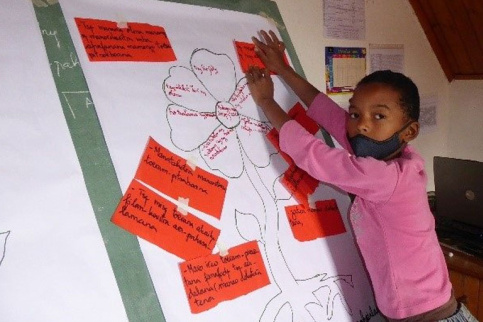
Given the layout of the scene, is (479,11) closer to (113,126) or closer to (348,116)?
(348,116)

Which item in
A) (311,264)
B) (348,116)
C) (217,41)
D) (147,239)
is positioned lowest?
(311,264)

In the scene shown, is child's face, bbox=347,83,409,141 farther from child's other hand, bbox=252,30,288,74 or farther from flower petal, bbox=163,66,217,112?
flower petal, bbox=163,66,217,112

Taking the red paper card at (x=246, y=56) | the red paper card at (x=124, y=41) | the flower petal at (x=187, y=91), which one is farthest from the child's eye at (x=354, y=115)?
the red paper card at (x=124, y=41)

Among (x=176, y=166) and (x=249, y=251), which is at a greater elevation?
(x=176, y=166)

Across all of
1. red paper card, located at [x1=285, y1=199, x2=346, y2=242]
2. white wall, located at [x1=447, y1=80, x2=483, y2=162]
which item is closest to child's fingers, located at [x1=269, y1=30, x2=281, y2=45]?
red paper card, located at [x1=285, y1=199, x2=346, y2=242]

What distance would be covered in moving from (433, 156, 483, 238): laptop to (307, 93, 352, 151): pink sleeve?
1.98ft

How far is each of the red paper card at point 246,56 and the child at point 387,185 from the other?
0.9 inches

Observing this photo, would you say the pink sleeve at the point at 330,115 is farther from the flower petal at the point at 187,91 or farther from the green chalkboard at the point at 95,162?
the green chalkboard at the point at 95,162

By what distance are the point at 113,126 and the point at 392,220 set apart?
0.66m

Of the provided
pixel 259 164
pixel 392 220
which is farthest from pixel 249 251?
pixel 392 220

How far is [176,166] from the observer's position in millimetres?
896

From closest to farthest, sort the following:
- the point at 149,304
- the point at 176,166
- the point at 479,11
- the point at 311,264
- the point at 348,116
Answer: the point at 149,304
the point at 176,166
the point at 311,264
the point at 348,116
the point at 479,11

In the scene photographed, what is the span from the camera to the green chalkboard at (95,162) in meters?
0.77

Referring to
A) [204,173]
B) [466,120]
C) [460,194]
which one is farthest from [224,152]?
[466,120]
